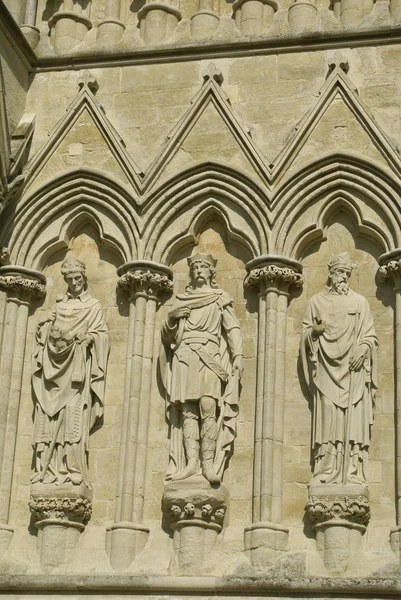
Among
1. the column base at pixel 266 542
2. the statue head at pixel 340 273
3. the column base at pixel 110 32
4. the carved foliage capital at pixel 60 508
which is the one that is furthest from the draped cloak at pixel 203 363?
the column base at pixel 110 32

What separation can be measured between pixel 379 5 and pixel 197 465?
4484mm

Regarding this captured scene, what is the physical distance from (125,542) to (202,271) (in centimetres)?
235

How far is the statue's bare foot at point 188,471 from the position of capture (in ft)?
38.0

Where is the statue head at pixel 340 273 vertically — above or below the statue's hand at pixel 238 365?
above

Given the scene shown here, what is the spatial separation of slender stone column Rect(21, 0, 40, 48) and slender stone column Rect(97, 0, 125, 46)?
60 centimetres

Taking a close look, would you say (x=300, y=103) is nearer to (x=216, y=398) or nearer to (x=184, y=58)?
(x=184, y=58)

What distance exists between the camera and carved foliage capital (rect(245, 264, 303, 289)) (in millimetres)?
12086

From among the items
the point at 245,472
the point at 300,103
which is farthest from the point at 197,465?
the point at 300,103

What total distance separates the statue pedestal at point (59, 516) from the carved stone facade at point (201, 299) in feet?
→ 0.06

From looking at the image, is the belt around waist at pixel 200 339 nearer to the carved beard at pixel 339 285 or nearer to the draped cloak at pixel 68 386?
the draped cloak at pixel 68 386

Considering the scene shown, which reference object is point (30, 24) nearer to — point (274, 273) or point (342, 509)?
point (274, 273)

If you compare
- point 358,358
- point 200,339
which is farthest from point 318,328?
point 200,339

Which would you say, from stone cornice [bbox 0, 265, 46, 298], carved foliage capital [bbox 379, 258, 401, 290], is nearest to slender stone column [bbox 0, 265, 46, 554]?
stone cornice [bbox 0, 265, 46, 298]

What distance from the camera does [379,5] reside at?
12977mm
